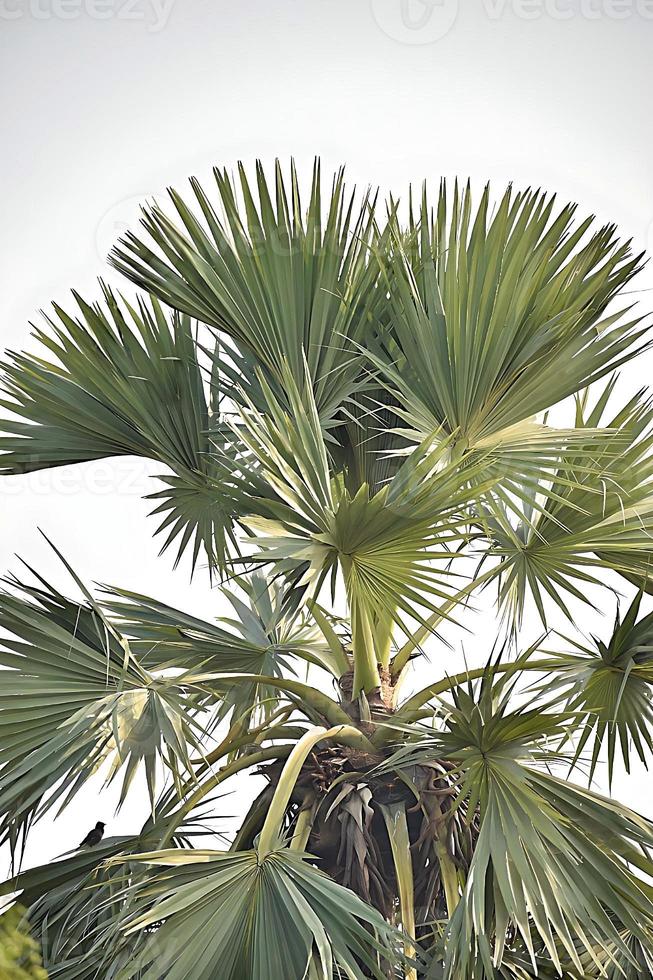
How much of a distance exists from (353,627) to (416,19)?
2.14 m

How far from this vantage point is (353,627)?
164 centimetres

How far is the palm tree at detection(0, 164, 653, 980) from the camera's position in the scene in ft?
4.27

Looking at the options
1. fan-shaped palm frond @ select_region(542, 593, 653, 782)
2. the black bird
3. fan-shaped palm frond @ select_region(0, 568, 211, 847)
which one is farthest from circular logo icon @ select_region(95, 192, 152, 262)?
fan-shaped palm frond @ select_region(542, 593, 653, 782)

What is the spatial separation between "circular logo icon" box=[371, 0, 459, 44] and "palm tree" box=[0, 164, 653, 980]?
1366 mm

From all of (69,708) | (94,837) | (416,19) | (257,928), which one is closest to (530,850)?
(257,928)

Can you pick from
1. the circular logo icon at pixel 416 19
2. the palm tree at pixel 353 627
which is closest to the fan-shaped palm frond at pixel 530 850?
the palm tree at pixel 353 627

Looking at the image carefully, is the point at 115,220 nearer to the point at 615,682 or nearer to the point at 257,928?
the point at 615,682

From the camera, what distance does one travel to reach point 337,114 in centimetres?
301

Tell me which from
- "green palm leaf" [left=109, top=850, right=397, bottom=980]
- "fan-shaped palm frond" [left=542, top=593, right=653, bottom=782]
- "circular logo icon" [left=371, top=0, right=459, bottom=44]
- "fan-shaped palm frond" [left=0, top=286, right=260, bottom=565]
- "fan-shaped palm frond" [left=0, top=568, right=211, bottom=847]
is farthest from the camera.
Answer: "circular logo icon" [left=371, top=0, right=459, bottom=44]

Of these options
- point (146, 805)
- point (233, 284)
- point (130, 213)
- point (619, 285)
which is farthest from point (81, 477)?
point (619, 285)

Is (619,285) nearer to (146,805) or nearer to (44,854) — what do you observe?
(146,805)

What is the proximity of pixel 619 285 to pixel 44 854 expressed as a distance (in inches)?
82.2

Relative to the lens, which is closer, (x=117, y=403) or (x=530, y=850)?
(x=530, y=850)

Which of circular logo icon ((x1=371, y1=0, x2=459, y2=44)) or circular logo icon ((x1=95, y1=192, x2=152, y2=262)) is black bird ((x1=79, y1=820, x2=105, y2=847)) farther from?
circular logo icon ((x1=371, y1=0, x2=459, y2=44))
